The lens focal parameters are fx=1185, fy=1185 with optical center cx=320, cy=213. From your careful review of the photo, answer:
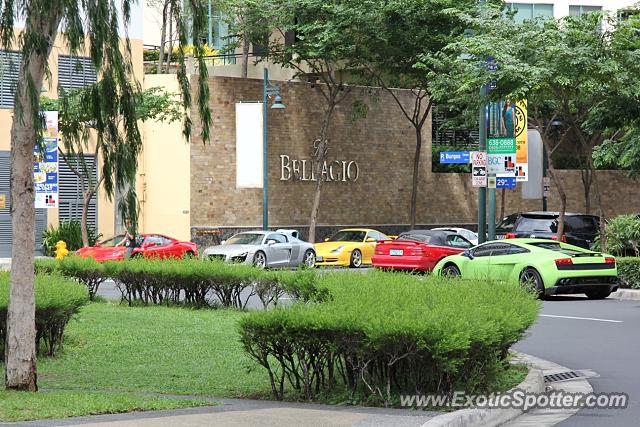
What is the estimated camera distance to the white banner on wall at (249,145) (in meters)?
43.8

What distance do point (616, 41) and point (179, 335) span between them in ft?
45.9

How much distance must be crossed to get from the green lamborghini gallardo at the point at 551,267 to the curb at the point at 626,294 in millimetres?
490

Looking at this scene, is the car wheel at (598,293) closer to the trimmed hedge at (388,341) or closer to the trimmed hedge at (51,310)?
the trimmed hedge at (51,310)

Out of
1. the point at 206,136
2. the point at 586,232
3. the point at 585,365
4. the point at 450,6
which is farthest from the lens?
the point at 450,6

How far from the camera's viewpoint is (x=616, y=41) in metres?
27.0

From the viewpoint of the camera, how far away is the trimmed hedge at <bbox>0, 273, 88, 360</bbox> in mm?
15422

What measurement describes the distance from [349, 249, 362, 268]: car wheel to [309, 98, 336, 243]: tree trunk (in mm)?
5890

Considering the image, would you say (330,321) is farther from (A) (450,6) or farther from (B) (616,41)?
(A) (450,6)

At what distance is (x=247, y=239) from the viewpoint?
38719 millimetres

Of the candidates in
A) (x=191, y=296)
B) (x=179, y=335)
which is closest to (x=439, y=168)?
(x=191, y=296)

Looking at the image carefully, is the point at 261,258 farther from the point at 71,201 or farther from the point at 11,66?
the point at 11,66

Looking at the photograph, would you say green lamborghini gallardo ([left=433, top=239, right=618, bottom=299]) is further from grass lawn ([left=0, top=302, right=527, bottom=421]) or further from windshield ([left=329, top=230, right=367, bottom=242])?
windshield ([left=329, top=230, right=367, bottom=242])

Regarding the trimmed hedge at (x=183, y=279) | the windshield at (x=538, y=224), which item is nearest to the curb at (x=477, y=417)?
the trimmed hedge at (x=183, y=279)

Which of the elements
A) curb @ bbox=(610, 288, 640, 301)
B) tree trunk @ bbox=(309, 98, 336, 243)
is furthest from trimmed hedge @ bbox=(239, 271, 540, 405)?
tree trunk @ bbox=(309, 98, 336, 243)
